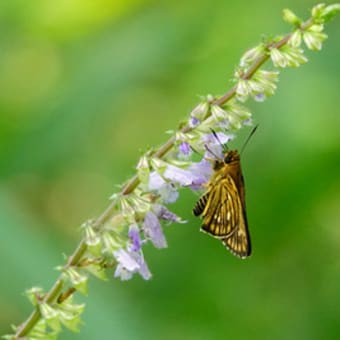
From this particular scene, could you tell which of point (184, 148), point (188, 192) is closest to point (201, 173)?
point (184, 148)

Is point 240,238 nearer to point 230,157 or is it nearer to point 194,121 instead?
point 230,157

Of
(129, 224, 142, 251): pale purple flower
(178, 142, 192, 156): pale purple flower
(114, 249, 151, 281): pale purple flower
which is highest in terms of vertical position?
(178, 142, 192, 156): pale purple flower

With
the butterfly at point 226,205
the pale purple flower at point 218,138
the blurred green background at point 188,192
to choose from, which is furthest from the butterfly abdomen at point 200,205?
the blurred green background at point 188,192

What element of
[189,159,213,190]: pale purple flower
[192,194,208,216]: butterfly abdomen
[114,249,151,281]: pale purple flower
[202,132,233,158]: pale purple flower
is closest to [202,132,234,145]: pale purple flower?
[202,132,233,158]: pale purple flower

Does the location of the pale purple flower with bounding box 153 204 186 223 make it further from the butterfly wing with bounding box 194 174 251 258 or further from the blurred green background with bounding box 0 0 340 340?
the blurred green background with bounding box 0 0 340 340

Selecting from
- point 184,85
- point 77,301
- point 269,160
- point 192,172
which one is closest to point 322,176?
point 269,160

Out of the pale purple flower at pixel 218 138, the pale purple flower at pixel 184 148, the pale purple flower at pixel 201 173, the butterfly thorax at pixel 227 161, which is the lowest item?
the pale purple flower at pixel 184 148

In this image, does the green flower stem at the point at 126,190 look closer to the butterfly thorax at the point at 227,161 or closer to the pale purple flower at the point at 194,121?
the pale purple flower at the point at 194,121
